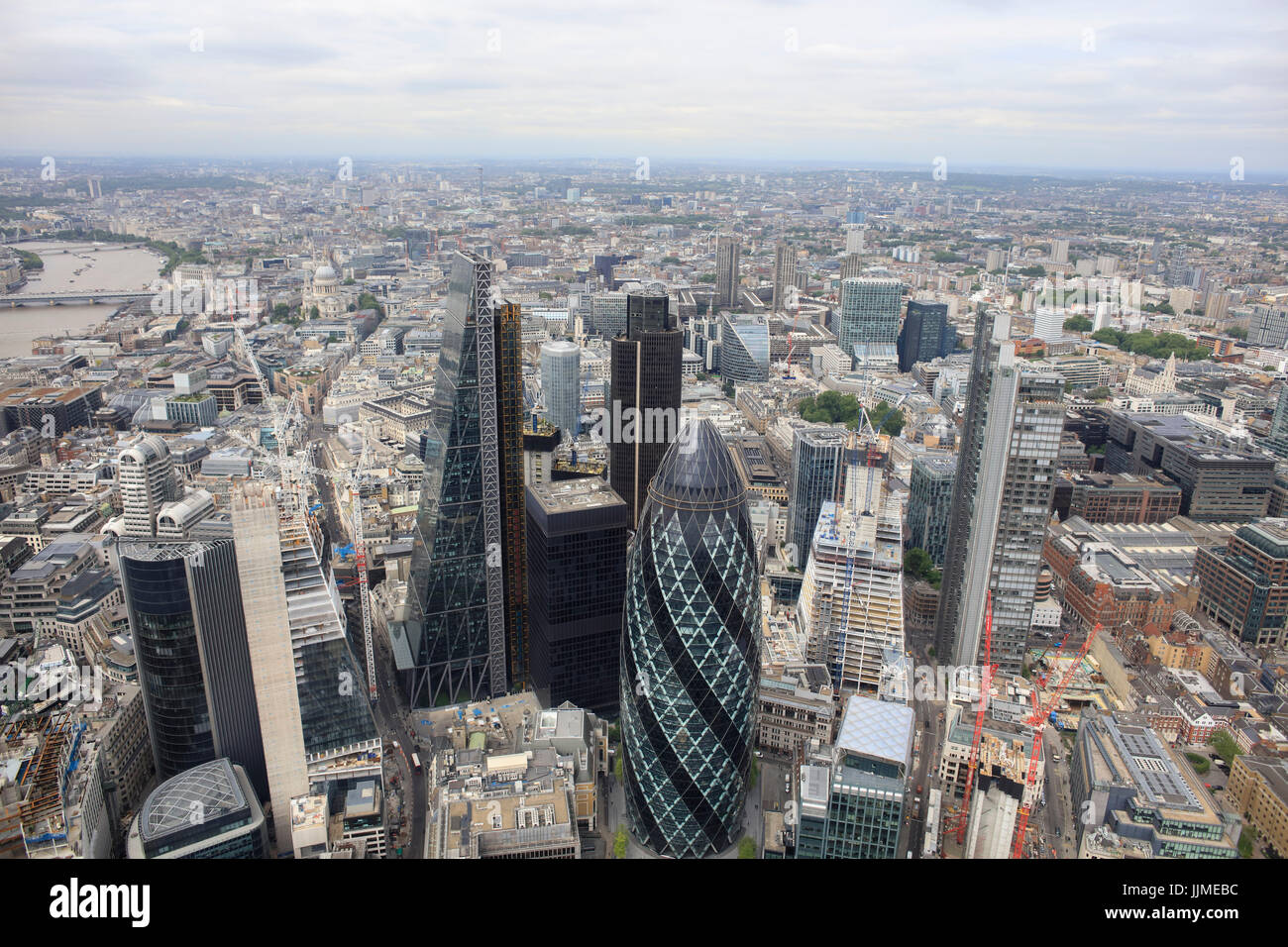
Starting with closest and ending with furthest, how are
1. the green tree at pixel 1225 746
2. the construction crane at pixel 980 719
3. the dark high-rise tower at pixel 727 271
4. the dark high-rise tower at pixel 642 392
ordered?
the construction crane at pixel 980 719 → the green tree at pixel 1225 746 → the dark high-rise tower at pixel 642 392 → the dark high-rise tower at pixel 727 271

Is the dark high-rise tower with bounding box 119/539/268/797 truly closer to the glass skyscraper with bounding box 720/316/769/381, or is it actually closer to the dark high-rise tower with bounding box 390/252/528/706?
the dark high-rise tower with bounding box 390/252/528/706

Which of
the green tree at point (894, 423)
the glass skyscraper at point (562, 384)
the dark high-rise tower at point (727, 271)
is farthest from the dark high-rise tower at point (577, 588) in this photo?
the dark high-rise tower at point (727, 271)

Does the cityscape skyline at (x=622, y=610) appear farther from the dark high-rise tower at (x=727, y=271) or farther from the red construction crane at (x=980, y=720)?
the dark high-rise tower at (x=727, y=271)

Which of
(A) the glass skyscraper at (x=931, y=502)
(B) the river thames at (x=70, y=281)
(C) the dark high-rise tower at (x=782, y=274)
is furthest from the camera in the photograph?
(C) the dark high-rise tower at (x=782, y=274)

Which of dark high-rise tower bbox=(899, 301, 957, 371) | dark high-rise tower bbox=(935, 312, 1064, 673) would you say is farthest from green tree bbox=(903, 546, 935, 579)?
dark high-rise tower bbox=(899, 301, 957, 371)

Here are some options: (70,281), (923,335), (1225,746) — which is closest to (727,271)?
(923,335)
